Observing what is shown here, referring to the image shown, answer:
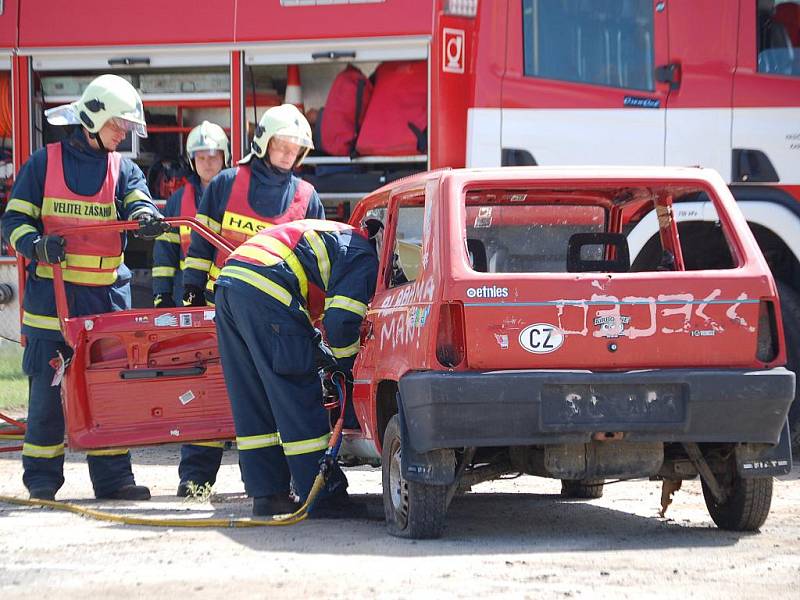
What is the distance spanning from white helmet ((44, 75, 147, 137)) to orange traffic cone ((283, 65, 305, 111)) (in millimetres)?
1844

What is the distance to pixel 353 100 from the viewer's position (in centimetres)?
848

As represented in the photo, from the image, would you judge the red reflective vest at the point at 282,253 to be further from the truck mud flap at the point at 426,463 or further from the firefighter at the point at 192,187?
the firefighter at the point at 192,187

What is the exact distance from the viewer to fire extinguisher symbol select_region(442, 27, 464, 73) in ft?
26.1

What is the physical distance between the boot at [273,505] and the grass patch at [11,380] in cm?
582

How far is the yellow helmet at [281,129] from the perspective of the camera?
711 cm

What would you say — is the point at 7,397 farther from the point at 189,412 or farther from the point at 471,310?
the point at 471,310

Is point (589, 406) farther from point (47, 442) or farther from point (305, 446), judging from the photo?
point (47, 442)

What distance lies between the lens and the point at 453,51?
797 centimetres

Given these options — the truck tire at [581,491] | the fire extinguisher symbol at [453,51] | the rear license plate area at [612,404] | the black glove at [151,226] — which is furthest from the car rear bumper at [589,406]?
the fire extinguisher symbol at [453,51]

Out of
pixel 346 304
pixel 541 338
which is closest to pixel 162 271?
pixel 346 304

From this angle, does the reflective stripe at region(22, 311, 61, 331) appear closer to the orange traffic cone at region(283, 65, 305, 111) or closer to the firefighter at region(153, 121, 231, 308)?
the firefighter at region(153, 121, 231, 308)

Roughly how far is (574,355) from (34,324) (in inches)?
124

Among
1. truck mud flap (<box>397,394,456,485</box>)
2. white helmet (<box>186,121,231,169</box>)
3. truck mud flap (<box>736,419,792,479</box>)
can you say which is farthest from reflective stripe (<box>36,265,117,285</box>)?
truck mud flap (<box>736,419,792,479</box>)

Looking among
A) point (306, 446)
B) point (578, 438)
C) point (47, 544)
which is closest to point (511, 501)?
point (306, 446)
